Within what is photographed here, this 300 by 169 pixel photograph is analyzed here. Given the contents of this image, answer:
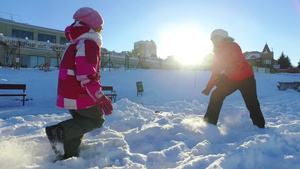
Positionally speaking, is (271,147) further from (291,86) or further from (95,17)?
(291,86)

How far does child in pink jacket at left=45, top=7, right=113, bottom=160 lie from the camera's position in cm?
204

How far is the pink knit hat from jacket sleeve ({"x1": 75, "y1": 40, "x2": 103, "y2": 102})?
29 cm

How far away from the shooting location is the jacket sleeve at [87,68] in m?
2.01

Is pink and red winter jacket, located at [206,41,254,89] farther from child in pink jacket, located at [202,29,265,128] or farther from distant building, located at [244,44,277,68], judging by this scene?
distant building, located at [244,44,277,68]

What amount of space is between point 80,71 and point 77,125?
577 mm

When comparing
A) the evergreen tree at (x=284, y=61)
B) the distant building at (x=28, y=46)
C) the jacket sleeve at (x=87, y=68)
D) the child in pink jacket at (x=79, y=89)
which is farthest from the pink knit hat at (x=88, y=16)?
the evergreen tree at (x=284, y=61)

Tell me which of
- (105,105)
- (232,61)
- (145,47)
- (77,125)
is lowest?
(77,125)

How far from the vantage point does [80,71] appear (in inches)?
79.4

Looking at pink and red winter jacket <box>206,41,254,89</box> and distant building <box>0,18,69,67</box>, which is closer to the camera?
pink and red winter jacket <box>206,41,254,89</box>

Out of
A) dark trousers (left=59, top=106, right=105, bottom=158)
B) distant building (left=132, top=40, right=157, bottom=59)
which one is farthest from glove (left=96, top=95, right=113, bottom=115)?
distant building (left=132, top=40, right=157, bottom=59)

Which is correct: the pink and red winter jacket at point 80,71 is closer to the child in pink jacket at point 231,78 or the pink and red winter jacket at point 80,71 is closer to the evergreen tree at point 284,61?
the child in pink jacket at point 231,78

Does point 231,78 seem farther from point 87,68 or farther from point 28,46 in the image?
point 28,46

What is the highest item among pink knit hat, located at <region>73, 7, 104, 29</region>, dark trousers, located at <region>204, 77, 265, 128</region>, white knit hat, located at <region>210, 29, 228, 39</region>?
white knit hat, located at <region>210, 29, 228, 39</region>

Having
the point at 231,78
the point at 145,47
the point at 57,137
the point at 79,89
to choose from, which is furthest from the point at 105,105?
the point at 145,47
